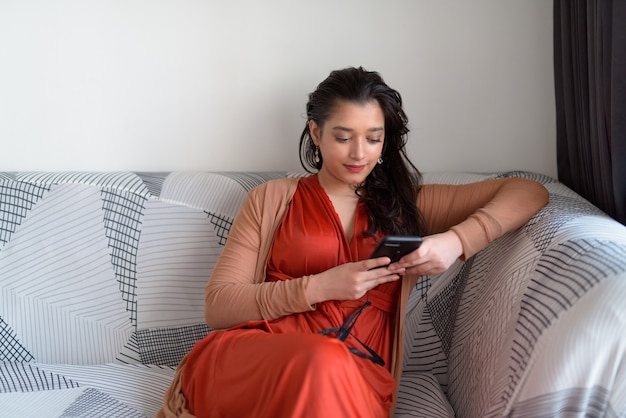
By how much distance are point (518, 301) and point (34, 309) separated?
55.4 inches

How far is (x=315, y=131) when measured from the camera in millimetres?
1667

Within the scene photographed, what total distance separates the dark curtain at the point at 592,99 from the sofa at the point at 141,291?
3.2 inches

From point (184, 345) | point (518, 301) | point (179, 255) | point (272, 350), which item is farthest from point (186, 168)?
point (518, 301)

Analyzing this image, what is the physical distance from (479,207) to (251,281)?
0.64m

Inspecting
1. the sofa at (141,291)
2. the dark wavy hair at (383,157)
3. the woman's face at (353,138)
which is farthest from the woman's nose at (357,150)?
the sofa at (141,291)

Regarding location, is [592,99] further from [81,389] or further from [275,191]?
[81,389]

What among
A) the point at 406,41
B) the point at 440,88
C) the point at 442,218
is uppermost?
the point at 406,41

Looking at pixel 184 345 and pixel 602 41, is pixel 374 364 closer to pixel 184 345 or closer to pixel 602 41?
pixel 184 345

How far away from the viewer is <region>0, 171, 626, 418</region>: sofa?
5.18 ft

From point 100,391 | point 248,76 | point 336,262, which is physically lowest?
point 100,391

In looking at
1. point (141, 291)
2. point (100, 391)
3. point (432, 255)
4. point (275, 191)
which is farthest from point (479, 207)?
point (100, 391)

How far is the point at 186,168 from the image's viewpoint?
213cm

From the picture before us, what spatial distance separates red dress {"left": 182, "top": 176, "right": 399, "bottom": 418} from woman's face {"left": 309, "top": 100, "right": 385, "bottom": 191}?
12 cm

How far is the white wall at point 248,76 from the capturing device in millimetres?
2014
